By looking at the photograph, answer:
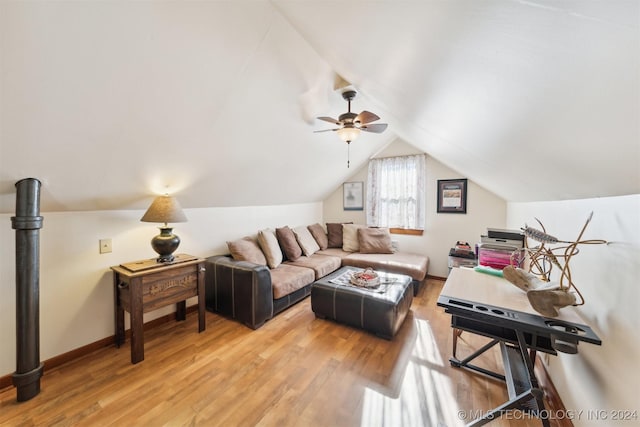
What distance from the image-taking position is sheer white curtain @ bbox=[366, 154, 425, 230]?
394 cm

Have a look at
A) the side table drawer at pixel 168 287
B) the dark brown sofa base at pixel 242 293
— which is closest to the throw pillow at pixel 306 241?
the dark brown sofa base at pixel 242 293

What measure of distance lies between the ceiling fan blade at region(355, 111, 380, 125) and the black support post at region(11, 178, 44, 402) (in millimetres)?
2418

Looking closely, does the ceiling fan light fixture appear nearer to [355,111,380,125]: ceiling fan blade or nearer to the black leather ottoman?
[355,111,380,125]: ceiling fan blade

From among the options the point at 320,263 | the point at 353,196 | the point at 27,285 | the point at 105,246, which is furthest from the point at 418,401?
the point at 353,196

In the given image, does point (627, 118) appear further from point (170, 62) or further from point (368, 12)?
point (170, 62)

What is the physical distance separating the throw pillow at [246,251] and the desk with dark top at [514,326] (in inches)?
84.1

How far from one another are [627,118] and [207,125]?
85.4 inches

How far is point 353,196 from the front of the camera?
4.65 metres

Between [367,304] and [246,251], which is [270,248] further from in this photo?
[367,304]

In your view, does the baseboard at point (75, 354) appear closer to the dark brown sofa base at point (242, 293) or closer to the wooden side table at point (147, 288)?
the wooden side table at point (147, 288)

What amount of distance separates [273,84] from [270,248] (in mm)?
1957

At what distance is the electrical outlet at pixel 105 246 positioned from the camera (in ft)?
6.65

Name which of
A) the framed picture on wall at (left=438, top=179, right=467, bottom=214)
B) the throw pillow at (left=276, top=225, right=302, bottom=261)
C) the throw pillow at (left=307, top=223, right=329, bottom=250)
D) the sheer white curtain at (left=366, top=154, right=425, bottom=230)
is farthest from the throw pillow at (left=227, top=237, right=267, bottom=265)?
the framed picture on wall at (left=438, top=179, right=467, bottom=214)

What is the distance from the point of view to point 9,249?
1611 mm
